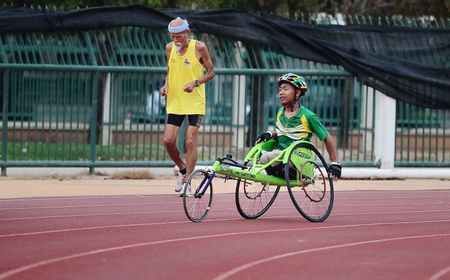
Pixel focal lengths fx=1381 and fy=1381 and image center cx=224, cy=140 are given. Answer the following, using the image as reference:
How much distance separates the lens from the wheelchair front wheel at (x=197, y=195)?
12891 millimetres

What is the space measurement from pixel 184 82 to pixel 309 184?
286 centimetres

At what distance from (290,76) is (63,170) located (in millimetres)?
7341

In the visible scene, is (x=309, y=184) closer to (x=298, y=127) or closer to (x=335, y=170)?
(x=335, y=170)

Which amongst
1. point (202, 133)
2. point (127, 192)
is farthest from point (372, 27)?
point (127, 192)

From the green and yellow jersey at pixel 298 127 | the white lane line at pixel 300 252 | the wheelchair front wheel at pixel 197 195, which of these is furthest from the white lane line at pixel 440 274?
the green and yellow jersey at pixel 298 127

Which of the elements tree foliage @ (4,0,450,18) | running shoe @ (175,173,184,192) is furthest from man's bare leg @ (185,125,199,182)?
tree foliage @ (4,0,450,18)

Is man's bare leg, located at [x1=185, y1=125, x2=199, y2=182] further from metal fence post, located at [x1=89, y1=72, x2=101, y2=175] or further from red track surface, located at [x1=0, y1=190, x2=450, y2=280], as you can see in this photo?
metal fence post, located at [x1=89, y1=72, x2=101, y2=175]

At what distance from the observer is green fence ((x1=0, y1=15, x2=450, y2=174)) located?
784 inches

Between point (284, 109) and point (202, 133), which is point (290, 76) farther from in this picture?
Answer: point (202, 133)

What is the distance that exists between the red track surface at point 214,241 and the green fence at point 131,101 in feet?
13.4

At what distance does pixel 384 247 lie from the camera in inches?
455

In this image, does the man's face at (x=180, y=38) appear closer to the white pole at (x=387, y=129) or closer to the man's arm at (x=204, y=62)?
the man's arm at (x=204, y=62)

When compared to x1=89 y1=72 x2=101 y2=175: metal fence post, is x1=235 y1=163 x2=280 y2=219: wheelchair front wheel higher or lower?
lower

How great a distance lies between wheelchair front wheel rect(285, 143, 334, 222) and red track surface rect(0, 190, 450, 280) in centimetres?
18
